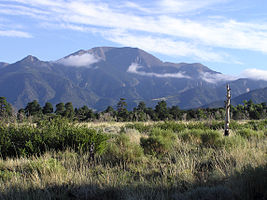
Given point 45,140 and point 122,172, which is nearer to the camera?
point 122,172

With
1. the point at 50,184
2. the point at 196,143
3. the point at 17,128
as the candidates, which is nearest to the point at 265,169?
the point at 50,184

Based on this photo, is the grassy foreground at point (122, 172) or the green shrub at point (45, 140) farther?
Result: the green shrub at point (45, 140)

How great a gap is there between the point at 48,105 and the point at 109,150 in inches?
1510

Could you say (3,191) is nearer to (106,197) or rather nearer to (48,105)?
(106,197)

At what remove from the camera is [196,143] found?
10266 millimetres

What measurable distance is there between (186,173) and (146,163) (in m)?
1.96

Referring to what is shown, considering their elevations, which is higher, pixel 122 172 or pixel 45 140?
pixel 45 140

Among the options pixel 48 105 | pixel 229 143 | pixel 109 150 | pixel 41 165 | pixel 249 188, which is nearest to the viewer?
pixel 249 188

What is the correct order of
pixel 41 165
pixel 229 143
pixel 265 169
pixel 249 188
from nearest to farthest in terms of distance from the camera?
pixel 249 188 < pixel 265 169 < pixel 41 165 < pixel 229 143

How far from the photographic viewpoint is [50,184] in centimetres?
539

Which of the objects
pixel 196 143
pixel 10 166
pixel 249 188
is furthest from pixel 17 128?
pixel 249 188

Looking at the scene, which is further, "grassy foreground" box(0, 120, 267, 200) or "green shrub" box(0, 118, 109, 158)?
"green shrub" box(0, 118, 109, 158)

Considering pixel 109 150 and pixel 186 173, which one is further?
pixel 109 150

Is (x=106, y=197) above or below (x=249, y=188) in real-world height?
below
